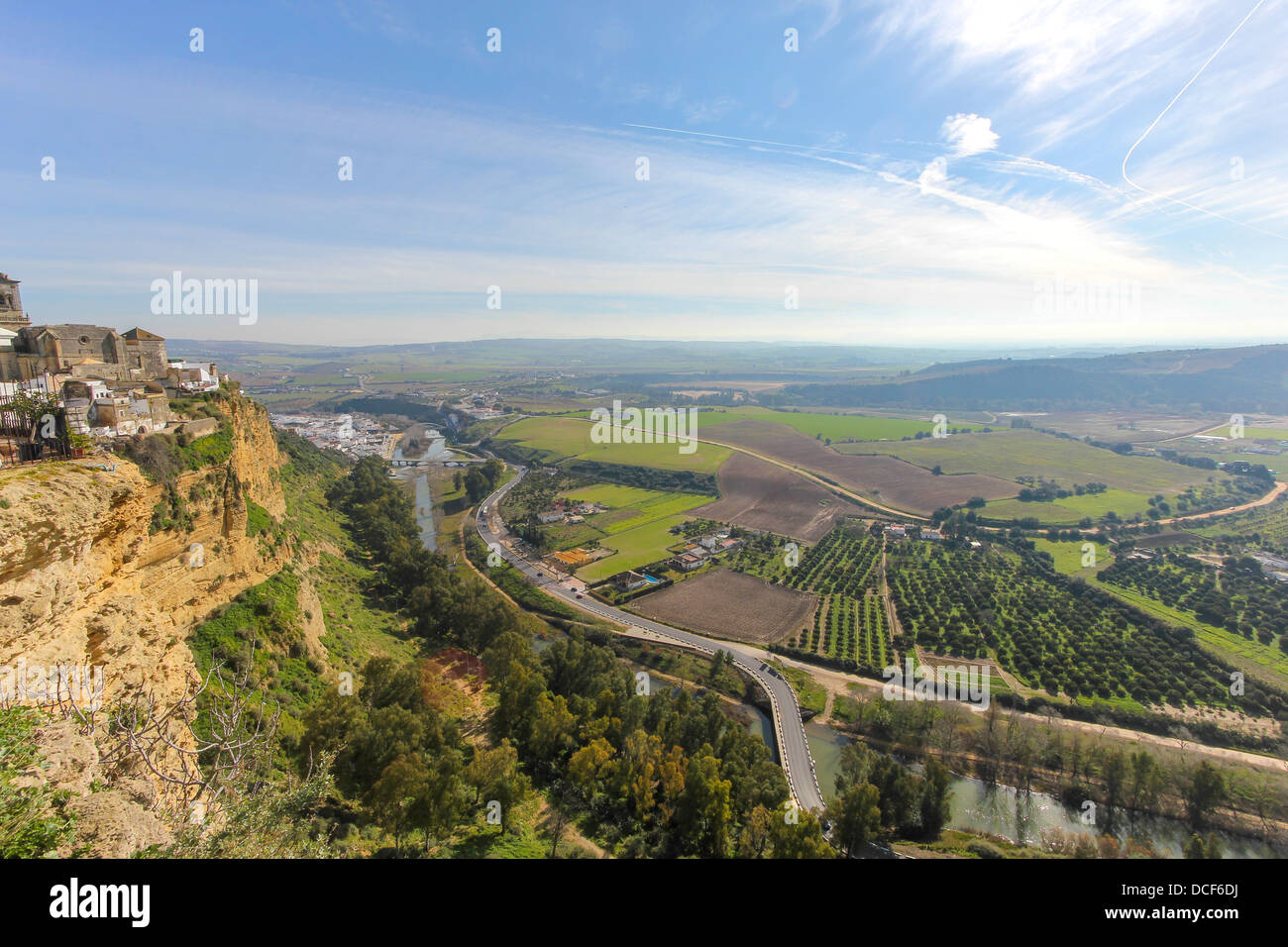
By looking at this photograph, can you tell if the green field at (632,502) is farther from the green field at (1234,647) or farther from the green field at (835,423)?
the green field at (1234,647)

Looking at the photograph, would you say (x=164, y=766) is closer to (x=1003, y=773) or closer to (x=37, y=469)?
(x=37, y=469)

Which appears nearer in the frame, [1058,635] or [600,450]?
[1058,635]

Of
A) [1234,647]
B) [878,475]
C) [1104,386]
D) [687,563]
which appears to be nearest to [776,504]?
[878,475]

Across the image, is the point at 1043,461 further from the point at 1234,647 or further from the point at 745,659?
the point at 745,659

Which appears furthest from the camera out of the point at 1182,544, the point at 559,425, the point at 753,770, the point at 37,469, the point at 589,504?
the point at 559,425

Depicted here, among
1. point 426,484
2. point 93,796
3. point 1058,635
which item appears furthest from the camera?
point 426,484
